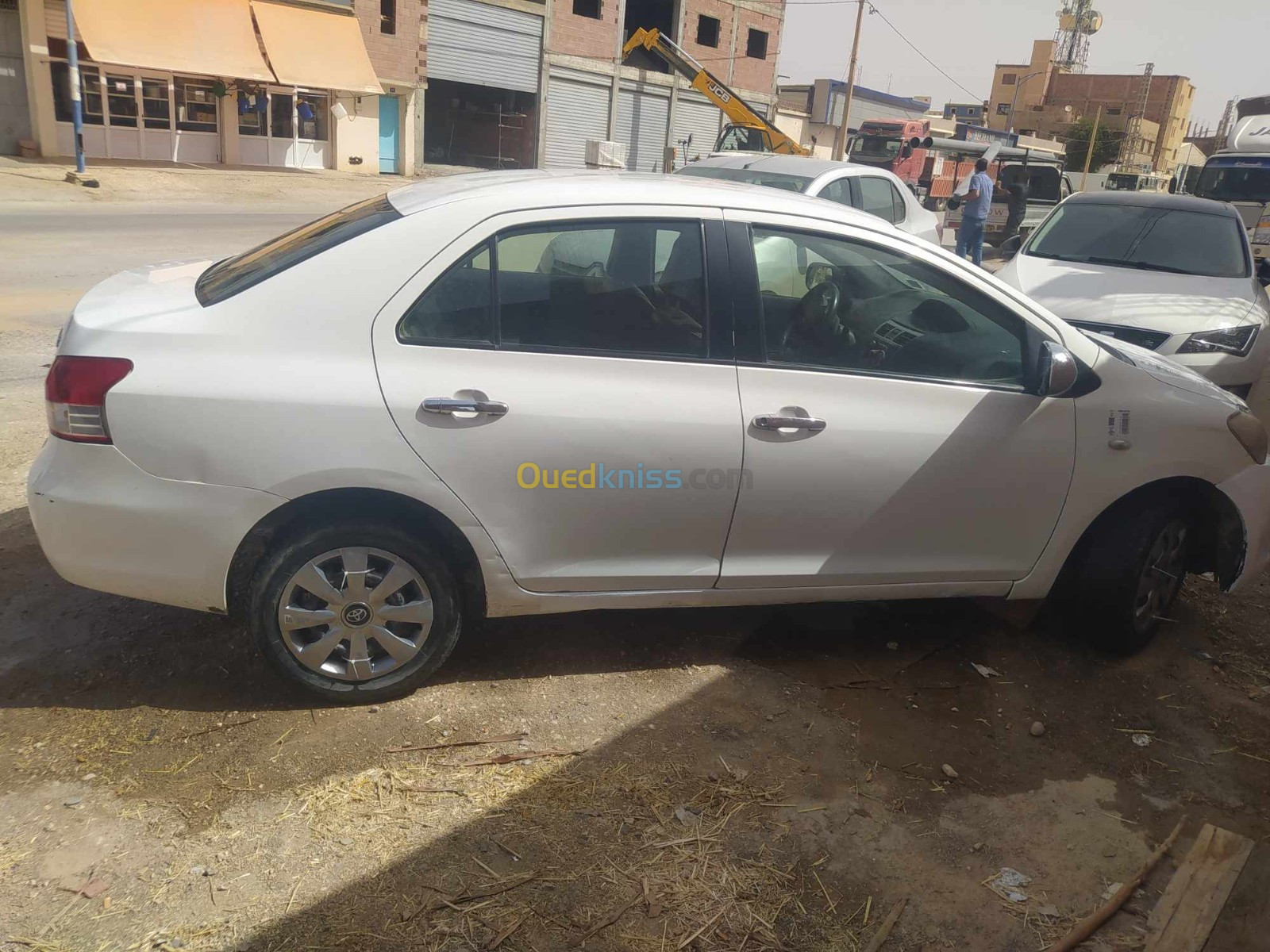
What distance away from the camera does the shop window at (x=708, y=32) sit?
42.4 m

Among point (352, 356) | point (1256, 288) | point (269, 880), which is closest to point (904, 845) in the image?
point (269, 880)

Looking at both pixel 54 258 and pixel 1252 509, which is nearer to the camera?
pixel 1252 509

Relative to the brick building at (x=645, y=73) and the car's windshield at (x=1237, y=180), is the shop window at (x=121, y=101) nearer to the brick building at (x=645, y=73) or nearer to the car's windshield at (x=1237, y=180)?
the brick building at (x=645, y=73)

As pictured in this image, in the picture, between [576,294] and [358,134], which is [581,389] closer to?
[576,294]

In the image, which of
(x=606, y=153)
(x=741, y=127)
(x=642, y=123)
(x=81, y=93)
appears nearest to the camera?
(x=81, y=93)

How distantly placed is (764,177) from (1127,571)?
21.5 feet

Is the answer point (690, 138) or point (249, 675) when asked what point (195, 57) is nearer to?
point (690, 138)

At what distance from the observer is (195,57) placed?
84.2ft

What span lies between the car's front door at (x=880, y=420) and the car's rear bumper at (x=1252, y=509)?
2.72 feet

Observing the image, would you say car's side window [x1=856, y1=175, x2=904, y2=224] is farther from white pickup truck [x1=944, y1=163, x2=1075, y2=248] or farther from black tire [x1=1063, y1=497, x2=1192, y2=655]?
white pickup truck [x1=944, y1=163, x2=1075, y2=248]

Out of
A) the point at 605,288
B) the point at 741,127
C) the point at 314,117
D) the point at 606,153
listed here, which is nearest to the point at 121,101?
the point at 314,117

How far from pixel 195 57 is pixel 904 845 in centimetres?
2806

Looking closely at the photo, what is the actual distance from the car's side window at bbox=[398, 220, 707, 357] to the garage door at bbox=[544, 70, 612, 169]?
113 ft

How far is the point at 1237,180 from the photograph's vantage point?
785 inches
